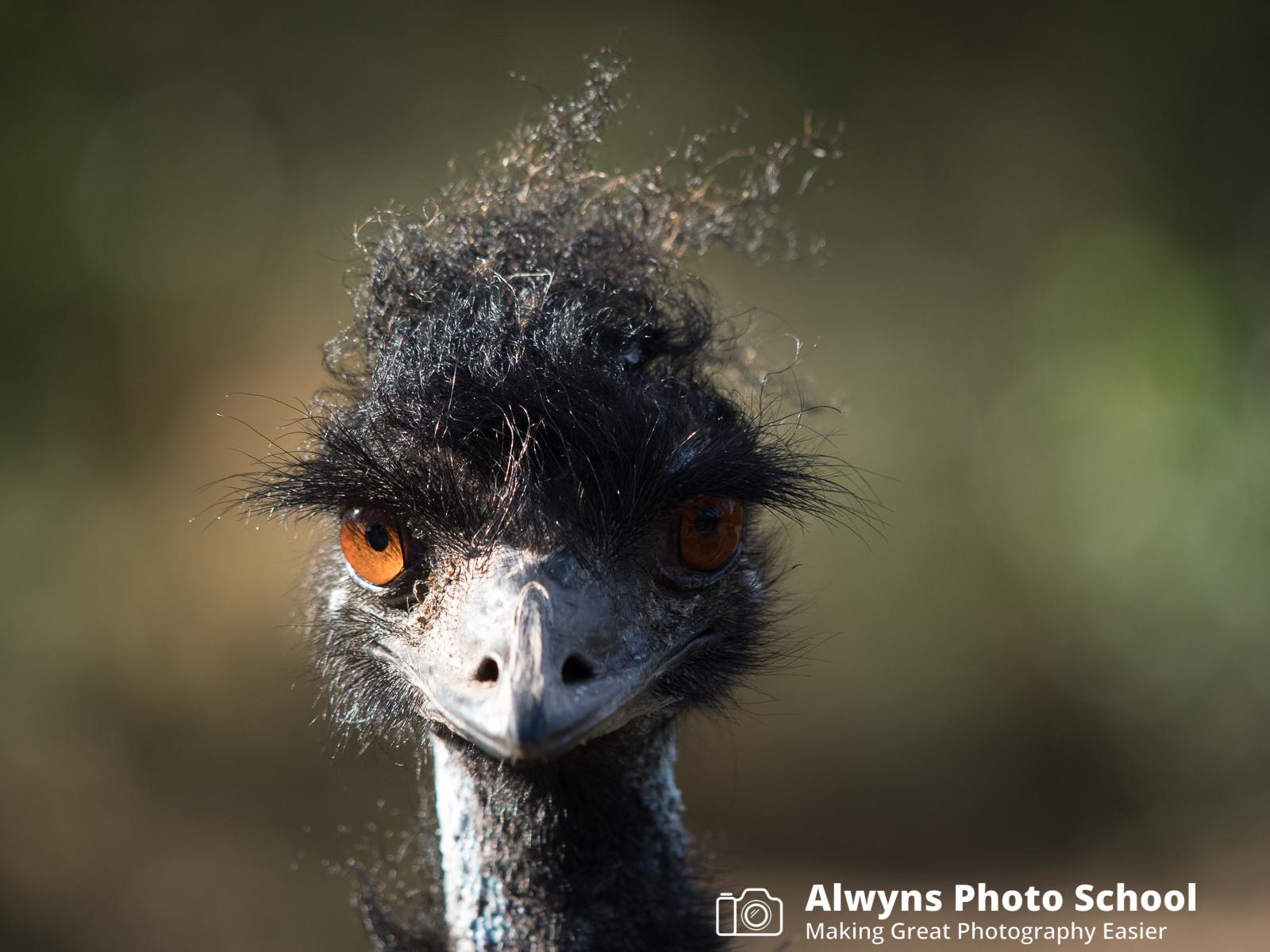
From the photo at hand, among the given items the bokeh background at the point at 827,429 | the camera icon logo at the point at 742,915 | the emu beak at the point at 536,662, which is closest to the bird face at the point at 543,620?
the emu beak at the point at 536,662

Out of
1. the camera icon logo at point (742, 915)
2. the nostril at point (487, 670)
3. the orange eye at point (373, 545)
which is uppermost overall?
the orange eye at point (373, 545)

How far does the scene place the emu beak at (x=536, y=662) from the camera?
1.65 m

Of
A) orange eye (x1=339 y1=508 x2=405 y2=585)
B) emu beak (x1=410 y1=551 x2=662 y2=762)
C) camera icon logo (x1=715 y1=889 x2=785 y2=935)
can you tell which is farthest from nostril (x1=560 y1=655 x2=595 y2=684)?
camera icon logo (x1=715 y1=889 x2=785 y2=935)

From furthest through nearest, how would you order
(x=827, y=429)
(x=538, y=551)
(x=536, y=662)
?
(x=827, y=429)
(x=538, y=551)
(x=536, y=662)

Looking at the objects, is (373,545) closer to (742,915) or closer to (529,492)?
(529,492)

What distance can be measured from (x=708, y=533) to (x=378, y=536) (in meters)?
0.58

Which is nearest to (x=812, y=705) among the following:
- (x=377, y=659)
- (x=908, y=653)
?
(x=908, y=653)

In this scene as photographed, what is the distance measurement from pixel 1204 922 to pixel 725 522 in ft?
17.1

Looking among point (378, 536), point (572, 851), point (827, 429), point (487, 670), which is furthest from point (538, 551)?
point (827, 429)

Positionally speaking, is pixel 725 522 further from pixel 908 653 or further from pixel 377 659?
pixel 908 653

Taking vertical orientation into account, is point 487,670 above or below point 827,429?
below

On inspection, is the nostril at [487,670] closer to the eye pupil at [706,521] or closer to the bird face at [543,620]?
the bird face at [543,620]

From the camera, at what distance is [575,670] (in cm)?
176

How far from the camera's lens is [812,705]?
21.8ft
